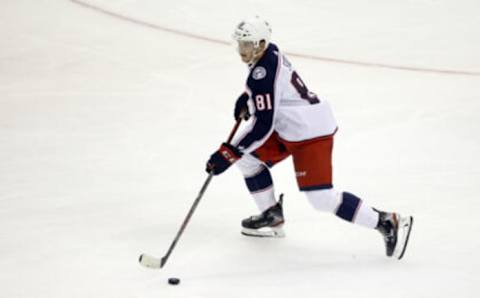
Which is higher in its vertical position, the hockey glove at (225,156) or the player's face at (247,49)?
the player's face at (247,49)

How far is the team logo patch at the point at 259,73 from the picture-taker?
3.82 metres

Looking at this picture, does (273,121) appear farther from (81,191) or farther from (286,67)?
(81,191)

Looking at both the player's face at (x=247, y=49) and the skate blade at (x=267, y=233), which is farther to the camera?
the skate blade at (x=267, y=233)

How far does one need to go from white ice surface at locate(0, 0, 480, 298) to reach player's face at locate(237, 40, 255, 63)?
846mm

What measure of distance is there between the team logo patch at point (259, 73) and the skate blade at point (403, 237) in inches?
33.8

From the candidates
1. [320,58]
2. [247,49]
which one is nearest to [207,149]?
[247,49]

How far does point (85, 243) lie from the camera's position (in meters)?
4.12

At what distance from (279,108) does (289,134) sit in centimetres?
12

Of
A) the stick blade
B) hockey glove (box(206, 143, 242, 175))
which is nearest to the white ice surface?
the stick blade

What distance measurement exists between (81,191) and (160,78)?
190cm

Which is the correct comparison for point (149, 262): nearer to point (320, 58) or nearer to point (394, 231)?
point (394, 231)

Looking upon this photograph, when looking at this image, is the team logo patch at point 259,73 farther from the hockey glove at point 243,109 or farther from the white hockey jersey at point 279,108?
the hockey glove at point 243,109

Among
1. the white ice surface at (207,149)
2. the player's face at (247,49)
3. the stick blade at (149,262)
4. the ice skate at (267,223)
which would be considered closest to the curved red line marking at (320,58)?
the white ice surface at (207,149)

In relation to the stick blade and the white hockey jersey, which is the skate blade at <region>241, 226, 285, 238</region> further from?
the stick blade
